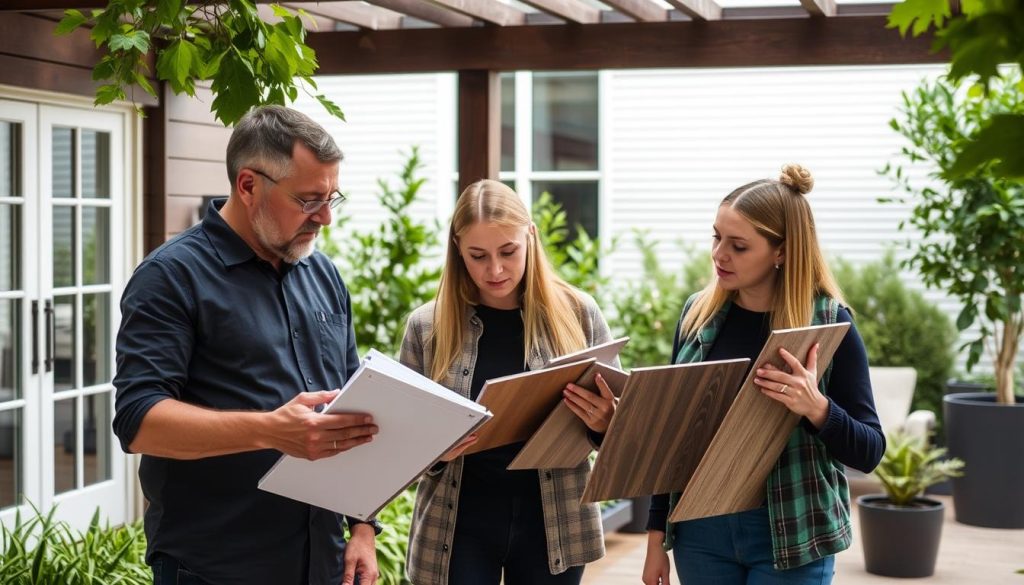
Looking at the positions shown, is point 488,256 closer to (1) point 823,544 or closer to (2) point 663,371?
(2) point 663,371

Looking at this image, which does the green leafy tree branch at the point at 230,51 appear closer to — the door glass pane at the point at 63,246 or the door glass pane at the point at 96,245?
the door glass pane at the point at 63,246

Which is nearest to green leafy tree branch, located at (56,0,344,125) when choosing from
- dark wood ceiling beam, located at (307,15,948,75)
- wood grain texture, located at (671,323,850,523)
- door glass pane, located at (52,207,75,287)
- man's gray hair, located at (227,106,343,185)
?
man's gray hair, located at (227,106,343,185)

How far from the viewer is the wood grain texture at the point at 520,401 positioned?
2201 millimetres

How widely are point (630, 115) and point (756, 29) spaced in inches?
180

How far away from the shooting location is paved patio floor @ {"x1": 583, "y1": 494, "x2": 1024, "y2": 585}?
557 centimetres

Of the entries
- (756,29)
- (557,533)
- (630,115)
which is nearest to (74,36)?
(756,29)

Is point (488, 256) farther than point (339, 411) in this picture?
Yes

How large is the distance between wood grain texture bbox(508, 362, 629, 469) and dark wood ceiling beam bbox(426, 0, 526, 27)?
2253 millimetres

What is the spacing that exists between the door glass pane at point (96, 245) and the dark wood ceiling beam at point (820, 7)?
123 inches

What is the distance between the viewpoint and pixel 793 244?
2447 mm

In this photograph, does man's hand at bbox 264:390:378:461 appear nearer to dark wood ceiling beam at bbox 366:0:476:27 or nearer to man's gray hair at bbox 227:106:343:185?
man's gray hair at bbox 227:106:343:185

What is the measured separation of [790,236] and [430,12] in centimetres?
273

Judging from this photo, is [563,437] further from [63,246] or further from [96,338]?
[96,338]

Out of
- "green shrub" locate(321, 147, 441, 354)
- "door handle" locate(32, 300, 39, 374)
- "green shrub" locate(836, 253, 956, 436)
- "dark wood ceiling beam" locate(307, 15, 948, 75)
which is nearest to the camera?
"dark wood ceiling beam" locate(307, 15, 948, 75)
